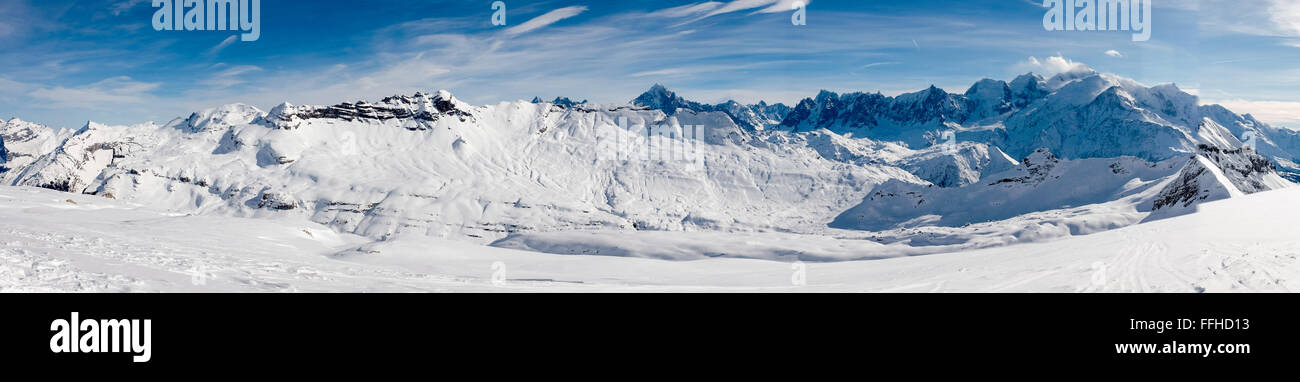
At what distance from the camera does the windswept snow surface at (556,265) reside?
17938 mm

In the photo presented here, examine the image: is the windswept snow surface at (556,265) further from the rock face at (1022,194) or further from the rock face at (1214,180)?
the rock face at (1022,194)

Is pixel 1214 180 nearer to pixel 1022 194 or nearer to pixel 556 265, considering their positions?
pixel 1022 194

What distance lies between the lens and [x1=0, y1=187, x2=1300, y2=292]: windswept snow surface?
1794cm

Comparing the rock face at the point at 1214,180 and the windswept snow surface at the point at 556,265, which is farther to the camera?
the rock face at the point at 1214,180

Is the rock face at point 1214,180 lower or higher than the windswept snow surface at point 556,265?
higher

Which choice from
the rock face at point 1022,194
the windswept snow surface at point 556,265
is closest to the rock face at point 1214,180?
the rock face at point 1022,194

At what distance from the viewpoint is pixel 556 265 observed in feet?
136

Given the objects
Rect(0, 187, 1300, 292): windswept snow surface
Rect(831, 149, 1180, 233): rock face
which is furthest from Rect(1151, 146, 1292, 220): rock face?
Rect(0, 187, 1300, 292): windswept snow surface

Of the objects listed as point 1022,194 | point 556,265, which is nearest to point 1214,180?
point 1022,194

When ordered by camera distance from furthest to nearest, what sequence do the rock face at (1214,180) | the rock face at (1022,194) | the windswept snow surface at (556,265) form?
the rock face at (1022,194) < the rock face at (1214,180) < the windswept snow surface at (556,265)
